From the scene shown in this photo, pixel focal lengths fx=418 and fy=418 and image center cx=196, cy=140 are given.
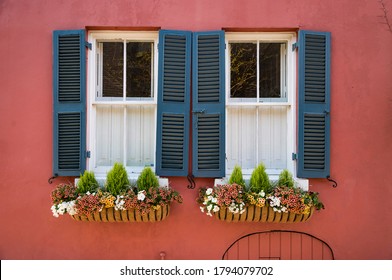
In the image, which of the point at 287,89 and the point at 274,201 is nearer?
the point at 274,201

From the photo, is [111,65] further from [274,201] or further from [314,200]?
[314,200]

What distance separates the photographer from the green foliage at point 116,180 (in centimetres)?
421

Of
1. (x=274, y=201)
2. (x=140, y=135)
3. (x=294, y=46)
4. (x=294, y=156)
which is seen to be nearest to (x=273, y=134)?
(x=294, y=156)

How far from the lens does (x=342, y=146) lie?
4504 millimetres

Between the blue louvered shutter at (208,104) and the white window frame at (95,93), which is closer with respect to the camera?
the blue louvered shutter at (208,104)

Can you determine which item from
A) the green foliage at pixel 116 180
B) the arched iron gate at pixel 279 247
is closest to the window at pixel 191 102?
the green foliage at pixel 116 180

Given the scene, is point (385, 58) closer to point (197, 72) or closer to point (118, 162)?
point (197, 72)

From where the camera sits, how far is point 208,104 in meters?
4.46

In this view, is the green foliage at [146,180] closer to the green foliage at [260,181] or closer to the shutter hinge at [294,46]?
the green foliage at [260,181]

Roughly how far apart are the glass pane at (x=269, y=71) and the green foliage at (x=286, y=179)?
925 mm

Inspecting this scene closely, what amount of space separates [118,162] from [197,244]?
1244mm

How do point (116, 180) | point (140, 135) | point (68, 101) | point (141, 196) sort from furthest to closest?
point (140, 135), point (68, 101), point (116, 180), point (141, 196)

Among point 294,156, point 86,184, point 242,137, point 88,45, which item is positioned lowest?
point 86,184

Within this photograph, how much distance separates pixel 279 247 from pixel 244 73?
1.95 m
